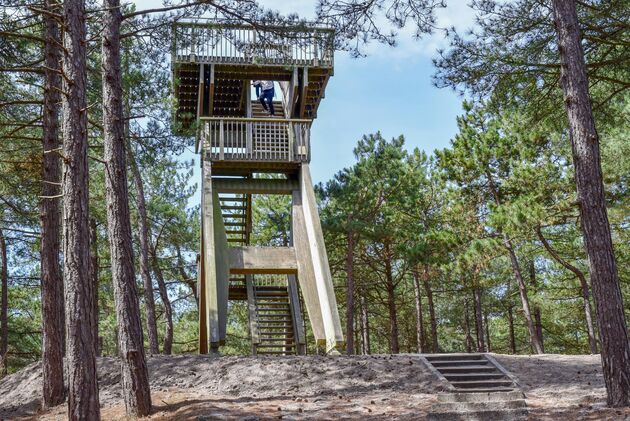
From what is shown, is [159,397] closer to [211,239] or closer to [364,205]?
[211,239]

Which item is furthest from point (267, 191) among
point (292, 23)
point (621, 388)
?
point (621, 388)

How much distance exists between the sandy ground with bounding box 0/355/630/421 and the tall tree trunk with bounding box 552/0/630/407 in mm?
501

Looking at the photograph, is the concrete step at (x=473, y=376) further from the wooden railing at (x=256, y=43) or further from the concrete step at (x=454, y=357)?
the wooden railing at (x=256, y=43)

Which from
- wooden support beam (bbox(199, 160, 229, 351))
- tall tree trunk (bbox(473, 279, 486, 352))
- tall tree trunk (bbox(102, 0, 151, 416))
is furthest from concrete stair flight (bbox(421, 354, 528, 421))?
tall tree trunk (bbox(473, 279, 486, 352))

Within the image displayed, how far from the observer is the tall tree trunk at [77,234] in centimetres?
621

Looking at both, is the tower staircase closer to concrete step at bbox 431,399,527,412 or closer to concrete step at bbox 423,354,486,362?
concrete step at bbox 423,354,486,362

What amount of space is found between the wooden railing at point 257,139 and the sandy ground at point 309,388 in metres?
4.71

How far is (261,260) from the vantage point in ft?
43.5

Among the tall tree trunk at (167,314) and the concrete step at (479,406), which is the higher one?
the tall tree trunk at (167,314)

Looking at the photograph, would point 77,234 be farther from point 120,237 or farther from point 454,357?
point 454,357

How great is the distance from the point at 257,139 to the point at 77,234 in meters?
7.27

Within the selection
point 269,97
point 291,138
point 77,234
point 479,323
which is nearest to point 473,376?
point 77,234

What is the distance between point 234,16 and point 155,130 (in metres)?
2.38

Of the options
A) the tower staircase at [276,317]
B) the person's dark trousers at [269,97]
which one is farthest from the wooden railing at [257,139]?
the tower staircase at [276,317]
